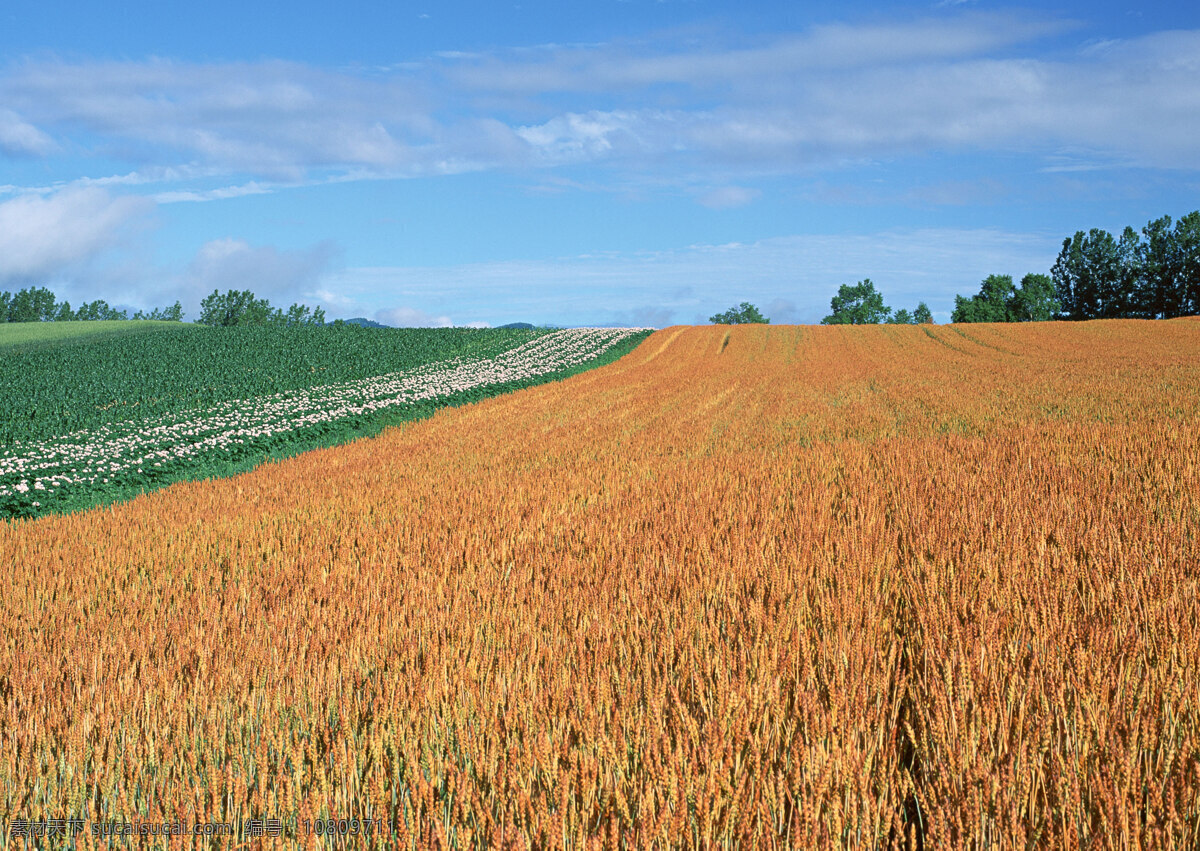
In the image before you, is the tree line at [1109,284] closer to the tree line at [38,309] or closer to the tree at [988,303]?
the tree at [988,303]

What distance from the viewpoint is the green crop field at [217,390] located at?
45.8ft

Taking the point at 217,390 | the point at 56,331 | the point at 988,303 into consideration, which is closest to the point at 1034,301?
the point at 988,303

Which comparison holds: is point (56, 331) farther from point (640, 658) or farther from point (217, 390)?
point (640, 658)

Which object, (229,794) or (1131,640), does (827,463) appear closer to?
(1131,640)

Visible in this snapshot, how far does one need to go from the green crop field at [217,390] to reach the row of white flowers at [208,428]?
0.04m

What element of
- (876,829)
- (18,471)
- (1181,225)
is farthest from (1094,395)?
(1181,225)

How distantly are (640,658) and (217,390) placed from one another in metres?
29.2

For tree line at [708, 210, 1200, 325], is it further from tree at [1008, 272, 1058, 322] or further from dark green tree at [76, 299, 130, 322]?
dark green tree at [76, 299, 130, 322]

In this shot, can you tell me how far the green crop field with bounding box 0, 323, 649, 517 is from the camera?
1395 centimetres

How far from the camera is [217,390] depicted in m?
29.2

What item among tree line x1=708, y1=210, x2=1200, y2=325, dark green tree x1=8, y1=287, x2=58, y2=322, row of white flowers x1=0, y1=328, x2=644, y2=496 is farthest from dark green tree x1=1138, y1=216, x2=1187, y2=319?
dark green tree x1=8, y1=287, x2=58, y2=322

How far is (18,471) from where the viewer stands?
1287 centimetres

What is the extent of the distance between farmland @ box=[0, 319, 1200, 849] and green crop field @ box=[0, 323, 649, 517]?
4779 mm

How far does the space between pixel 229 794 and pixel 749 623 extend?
8.44 ft
